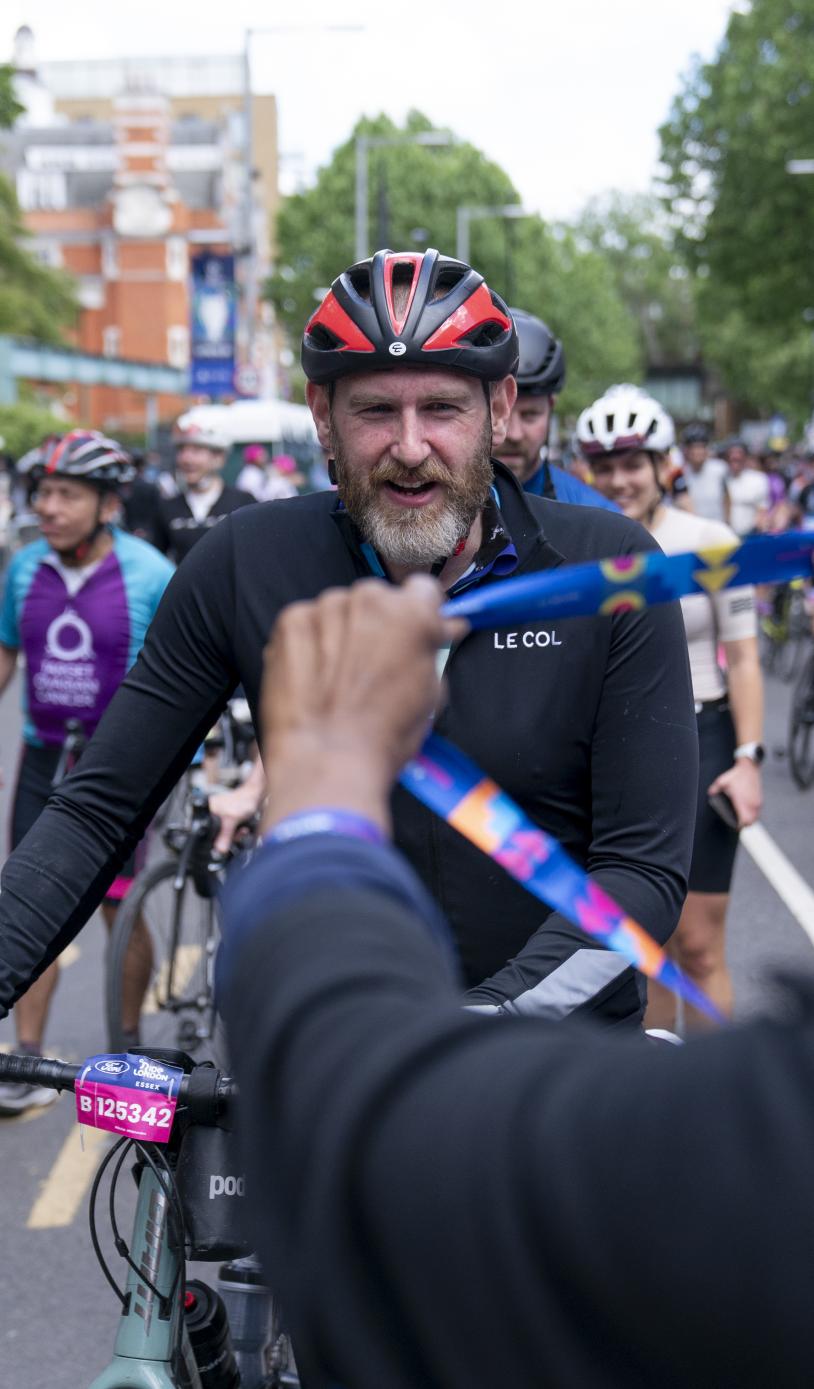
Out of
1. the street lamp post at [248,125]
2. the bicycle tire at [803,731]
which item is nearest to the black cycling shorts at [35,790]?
the bicycle tire at [803,731]

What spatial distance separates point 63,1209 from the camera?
4918 millimetres

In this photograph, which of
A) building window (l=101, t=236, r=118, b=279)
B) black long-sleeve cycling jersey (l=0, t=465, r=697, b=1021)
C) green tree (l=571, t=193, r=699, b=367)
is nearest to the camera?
black long-sleeve cycling jersey (l=0, t=465, r=697, b=1021)

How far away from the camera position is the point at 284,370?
10106 centimetres

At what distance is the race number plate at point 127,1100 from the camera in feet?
7.23

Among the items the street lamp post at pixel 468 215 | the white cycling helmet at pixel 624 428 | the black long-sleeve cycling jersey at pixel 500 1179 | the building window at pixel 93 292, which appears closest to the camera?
the black long-sleeve cycling jersey at pixel 500 1179

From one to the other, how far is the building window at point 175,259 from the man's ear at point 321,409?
89.8 metres

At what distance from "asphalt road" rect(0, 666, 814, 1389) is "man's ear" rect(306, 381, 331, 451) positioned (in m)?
1.10

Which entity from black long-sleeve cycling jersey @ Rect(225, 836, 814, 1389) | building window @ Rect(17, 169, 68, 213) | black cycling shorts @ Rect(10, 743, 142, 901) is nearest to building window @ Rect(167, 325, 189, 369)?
building window @ Rect(17, 169, 68, 213)

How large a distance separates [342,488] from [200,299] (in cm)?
3035

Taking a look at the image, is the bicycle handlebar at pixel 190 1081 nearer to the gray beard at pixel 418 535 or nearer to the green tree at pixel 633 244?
the gray beard at pixel 418 535

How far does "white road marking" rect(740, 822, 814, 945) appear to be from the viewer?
7.82m

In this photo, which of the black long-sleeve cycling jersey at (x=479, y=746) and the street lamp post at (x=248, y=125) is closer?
the black long-sleeve cycling jersey at (x=479, y=746)

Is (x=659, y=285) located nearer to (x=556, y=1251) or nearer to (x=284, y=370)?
(x=284, y=370)

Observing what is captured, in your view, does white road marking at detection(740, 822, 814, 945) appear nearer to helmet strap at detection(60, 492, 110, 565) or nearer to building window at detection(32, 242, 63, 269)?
helmet strap at detection(60, 492, 110, 565)
